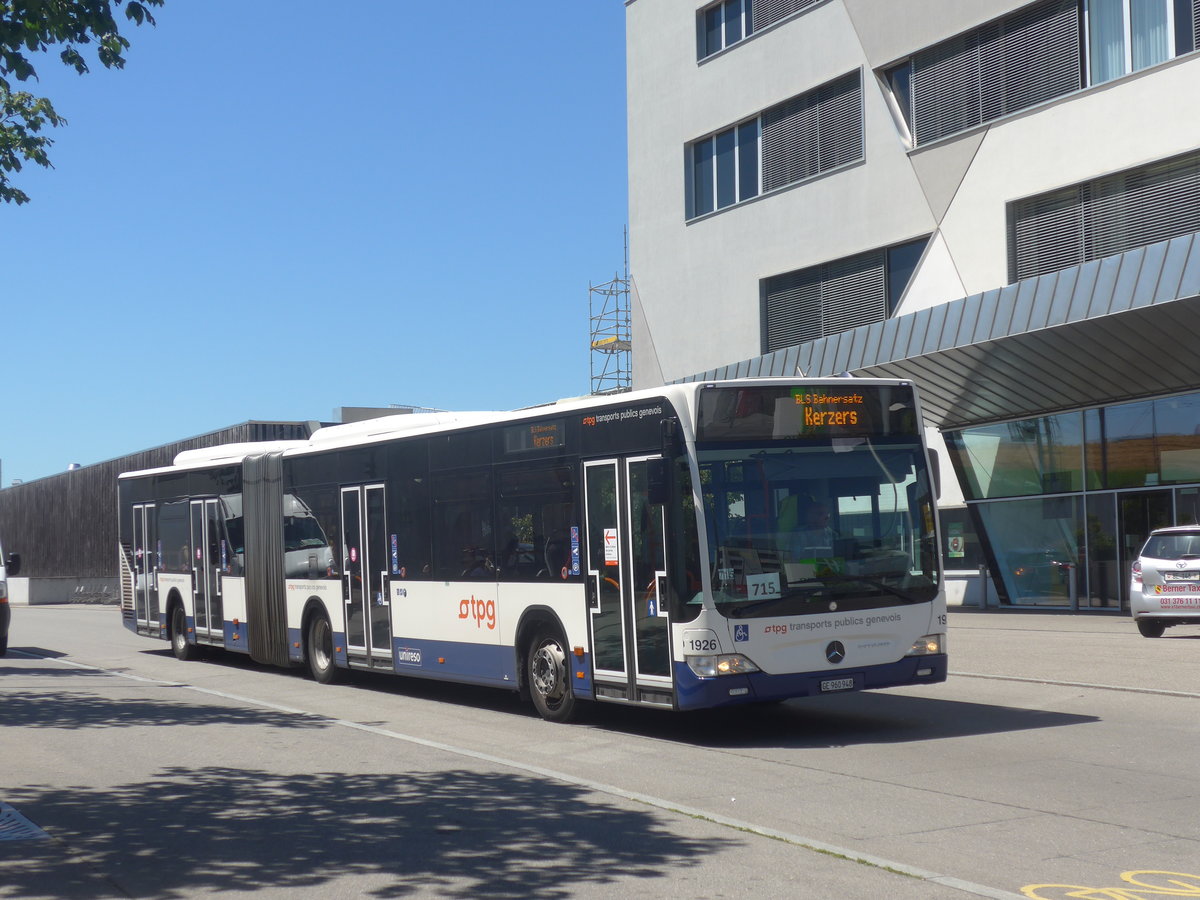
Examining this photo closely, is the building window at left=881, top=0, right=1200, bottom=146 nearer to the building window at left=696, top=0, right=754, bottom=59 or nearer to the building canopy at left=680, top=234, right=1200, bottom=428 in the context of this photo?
the building canopy at left=680, top=234, right=1200, bottom=428

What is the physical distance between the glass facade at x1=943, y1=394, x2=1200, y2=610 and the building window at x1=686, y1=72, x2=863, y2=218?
768 centimetres

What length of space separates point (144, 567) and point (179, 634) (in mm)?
1911

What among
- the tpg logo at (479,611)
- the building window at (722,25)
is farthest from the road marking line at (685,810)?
the building window at (722,25)

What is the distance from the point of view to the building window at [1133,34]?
25.8m

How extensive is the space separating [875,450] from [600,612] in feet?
9.04

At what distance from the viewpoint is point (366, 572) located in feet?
55.2

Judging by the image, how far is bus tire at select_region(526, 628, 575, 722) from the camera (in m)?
13.1

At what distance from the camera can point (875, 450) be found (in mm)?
12078

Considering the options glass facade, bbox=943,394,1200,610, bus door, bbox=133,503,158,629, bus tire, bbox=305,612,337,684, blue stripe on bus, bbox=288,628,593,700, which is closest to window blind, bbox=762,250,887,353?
glass facade, bbox=943,394,1200,610

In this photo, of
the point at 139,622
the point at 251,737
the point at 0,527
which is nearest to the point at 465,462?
the point at 251,737

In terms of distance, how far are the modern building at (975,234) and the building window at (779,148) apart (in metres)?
0.07

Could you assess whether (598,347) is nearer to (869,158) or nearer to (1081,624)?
(869,158)

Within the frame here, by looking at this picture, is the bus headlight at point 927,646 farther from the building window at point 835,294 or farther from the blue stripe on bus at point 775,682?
the building window at point 835,294

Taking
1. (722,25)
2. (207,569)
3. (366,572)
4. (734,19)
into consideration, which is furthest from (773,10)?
(366,572)
